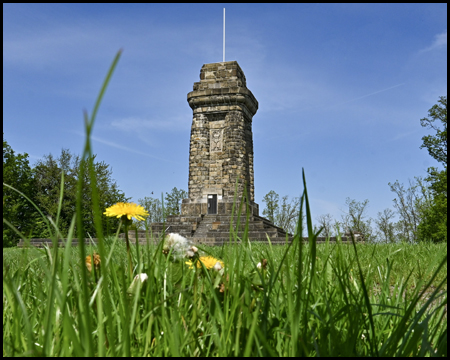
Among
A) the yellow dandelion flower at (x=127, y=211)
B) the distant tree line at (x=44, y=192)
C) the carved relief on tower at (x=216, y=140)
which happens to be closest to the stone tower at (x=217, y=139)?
the carved relief on tower at (x=216, y=140)

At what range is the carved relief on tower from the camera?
19.4 meters

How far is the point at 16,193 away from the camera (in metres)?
20.8

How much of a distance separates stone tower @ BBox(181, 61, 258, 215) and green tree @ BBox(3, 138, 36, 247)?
8793mm

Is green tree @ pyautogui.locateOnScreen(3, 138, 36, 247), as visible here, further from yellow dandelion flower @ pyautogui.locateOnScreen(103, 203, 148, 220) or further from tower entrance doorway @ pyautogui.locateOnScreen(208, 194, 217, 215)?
yellow dandelion flower @ pyautogui.locateOnScreen(103, 203, 148, 220)

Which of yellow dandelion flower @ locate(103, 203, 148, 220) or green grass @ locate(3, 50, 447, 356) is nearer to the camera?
green grass @ locate(3, 50, 447, 356)

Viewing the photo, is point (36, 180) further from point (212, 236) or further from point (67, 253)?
point (67, 253)

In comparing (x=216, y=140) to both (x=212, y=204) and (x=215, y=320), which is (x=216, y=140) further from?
(x=215, y=320)

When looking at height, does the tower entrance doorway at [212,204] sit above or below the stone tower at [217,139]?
below

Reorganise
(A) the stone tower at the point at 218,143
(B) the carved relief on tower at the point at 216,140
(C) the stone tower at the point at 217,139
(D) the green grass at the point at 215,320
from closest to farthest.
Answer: (D) the green grass at the point at 215,320 → (A) the stone tower at the point at 218,143 → (C) the stone tower at the point at 217,139 → (B) the carved relief on tower at the point at 216,140

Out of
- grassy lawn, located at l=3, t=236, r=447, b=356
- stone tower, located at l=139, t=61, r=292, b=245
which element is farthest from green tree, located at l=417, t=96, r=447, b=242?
grassy lawn, located at l=3, t=236, r=447, b=356

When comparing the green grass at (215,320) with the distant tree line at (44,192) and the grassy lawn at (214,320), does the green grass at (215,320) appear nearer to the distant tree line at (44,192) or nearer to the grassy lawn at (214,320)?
the grassy lawn at (214,320)

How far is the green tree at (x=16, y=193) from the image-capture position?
2055 centimetres

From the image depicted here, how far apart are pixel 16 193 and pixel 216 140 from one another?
10786 millimetres

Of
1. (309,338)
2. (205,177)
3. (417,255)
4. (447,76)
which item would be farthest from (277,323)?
(205,177)
